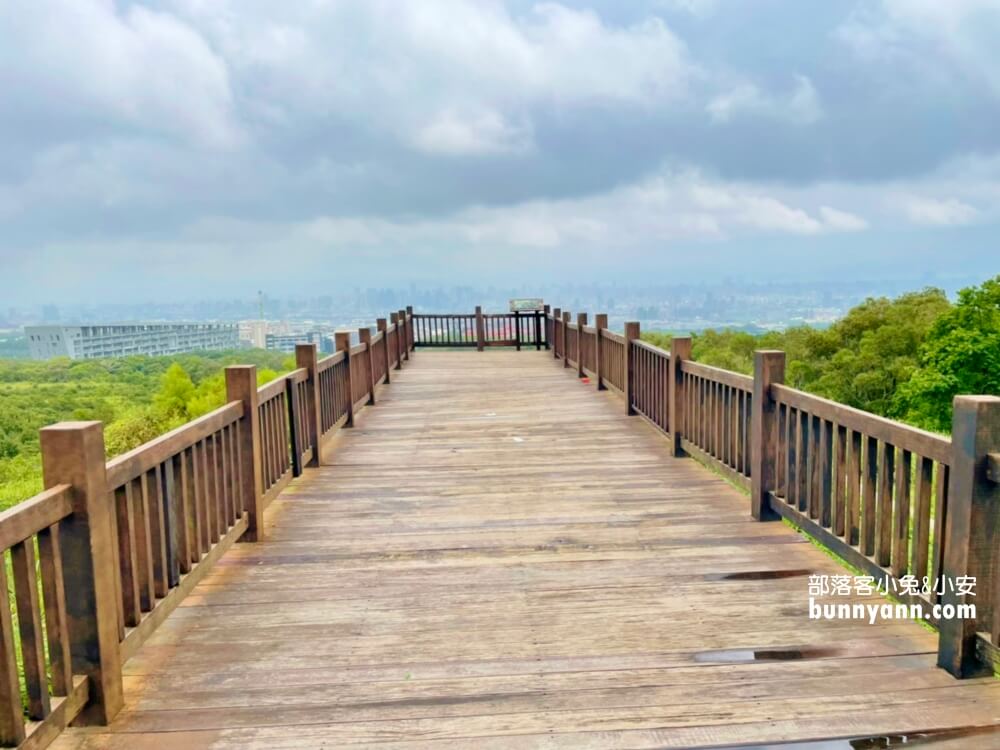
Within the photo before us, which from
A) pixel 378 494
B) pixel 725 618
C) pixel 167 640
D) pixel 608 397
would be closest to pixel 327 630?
pixel 167 640

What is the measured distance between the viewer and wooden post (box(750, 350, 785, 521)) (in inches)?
170

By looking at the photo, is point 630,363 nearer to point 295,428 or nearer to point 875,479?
point 295,428

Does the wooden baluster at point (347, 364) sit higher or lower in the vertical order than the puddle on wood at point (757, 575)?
higher

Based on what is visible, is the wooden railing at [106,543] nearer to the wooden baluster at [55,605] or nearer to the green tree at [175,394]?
the wooden baluster at [55,605]

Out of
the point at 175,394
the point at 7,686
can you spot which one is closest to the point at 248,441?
the point at 7,686

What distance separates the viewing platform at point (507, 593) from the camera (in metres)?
2.34

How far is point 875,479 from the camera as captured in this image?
3.21 meters

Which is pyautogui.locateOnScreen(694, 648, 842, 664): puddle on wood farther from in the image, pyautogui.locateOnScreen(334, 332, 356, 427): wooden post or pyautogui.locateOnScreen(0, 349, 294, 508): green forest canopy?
pyautogui.locateOnScreen(0, 349, 294, 508): green forest canopy

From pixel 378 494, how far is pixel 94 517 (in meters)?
3.05

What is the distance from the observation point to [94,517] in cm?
238

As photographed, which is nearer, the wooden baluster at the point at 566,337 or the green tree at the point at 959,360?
the wooden baluster at the point at 566,337

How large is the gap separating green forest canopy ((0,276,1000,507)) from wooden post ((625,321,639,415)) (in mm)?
19409

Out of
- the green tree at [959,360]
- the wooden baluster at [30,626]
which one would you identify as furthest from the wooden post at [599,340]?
the green tree at [959,360]

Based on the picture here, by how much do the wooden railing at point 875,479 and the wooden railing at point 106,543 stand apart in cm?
293
